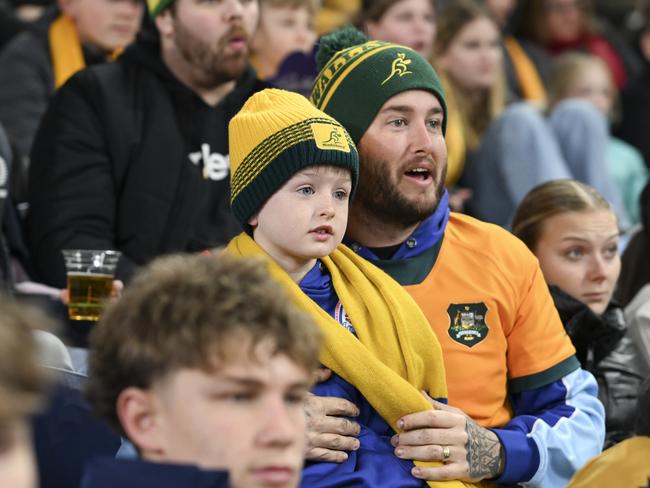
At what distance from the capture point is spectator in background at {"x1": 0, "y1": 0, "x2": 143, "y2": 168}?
5656 millimetres

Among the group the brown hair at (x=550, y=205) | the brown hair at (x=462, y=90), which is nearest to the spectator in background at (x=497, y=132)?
the brown hair at (x=462, y=90)

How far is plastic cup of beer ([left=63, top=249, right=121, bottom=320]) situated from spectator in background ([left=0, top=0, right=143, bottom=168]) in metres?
1.80

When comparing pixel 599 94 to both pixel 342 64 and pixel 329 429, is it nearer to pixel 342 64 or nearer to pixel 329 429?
pixel 342 64

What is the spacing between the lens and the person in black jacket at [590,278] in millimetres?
3969

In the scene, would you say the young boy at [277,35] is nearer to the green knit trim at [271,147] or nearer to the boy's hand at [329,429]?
the green knit trim at [271,147]

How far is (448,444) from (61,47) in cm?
336

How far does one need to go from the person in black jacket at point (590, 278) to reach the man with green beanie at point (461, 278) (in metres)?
0.53

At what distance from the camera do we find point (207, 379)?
2.10 metres

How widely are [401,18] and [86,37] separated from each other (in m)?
1.53

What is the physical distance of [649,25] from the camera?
8.25m

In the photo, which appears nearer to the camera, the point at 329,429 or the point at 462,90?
the point at 329,429

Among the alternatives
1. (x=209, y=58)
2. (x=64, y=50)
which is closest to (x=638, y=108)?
(x=64, y=50)

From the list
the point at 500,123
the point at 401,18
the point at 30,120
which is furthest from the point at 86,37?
the point at 500,123

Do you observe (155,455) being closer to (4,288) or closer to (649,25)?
(4,288)
